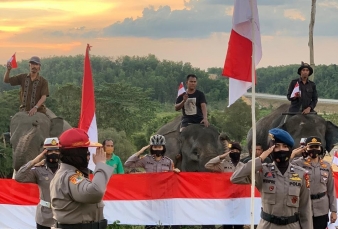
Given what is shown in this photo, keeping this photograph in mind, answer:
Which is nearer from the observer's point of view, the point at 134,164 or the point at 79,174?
the point at 79,174

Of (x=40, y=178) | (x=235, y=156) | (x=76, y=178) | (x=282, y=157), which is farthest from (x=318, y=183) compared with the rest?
(x=76, y=178)

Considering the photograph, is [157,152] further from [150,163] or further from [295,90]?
[295,90]

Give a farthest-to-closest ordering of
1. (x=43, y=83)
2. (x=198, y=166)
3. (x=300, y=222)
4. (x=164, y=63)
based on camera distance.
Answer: (x=164, y=63) → (x=198, y=166) → (x=43, y=83) → (x=300, y=222)

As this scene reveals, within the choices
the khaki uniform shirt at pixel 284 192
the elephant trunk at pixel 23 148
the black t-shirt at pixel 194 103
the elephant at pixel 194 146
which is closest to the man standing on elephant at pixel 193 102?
the black t-shirt at pixel 194 103

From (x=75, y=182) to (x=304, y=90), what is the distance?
9.46 metres

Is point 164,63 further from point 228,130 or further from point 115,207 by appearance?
point 115,207

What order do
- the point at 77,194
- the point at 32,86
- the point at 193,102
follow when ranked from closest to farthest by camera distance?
the point at 77,194 → the point at 32,86 → the point at 193,102

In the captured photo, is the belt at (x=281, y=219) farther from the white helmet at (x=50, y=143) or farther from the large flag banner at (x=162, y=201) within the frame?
the large flag banner at (x=162, y=201)

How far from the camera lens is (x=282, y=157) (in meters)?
8.90

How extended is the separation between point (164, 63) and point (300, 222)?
63.2m

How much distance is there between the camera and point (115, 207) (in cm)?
1381

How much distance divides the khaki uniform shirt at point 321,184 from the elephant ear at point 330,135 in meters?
4.84

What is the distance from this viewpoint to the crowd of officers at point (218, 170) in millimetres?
7289

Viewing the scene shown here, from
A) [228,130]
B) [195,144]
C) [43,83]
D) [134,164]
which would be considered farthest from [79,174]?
[228,130]
